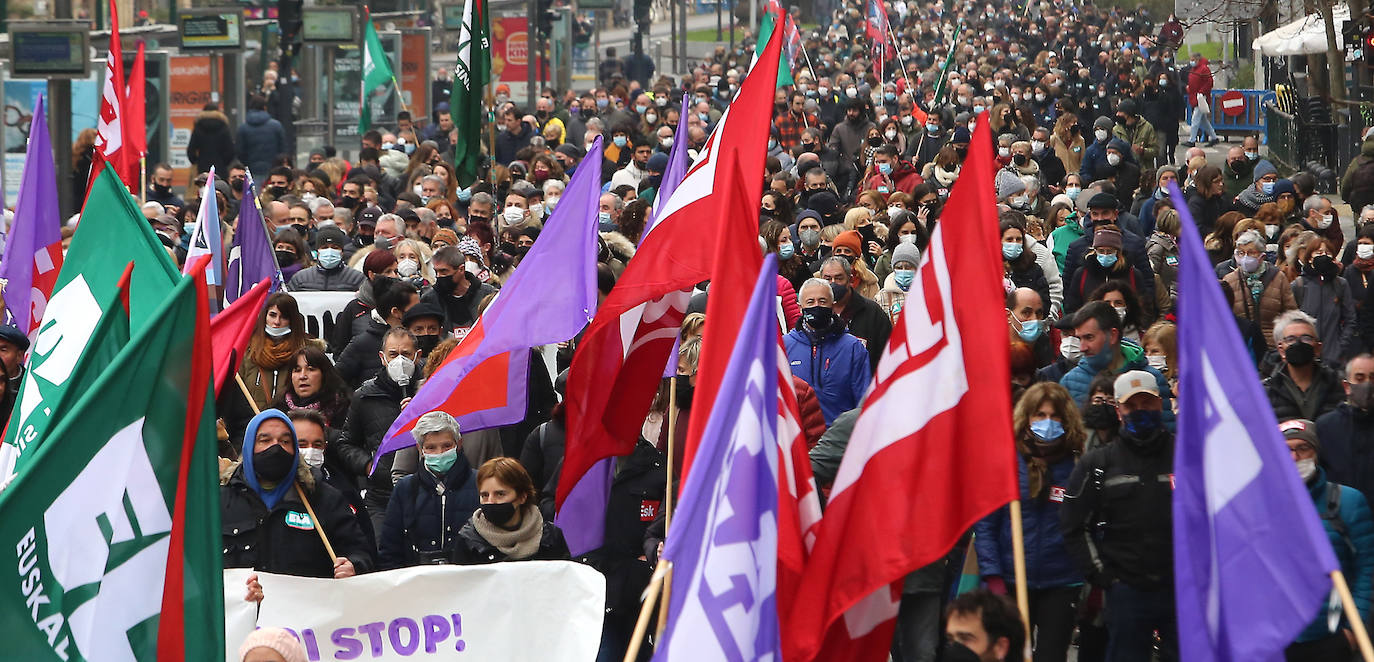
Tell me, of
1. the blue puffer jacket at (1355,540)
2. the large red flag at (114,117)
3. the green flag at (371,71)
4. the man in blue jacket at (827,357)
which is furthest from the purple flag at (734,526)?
the green flag at (371,71)

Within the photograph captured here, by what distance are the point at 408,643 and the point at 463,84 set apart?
25.6 feet

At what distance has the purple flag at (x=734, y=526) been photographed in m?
5.06

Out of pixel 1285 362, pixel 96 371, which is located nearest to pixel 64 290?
pixel 96 371

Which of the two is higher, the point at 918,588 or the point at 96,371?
the point at 96,371

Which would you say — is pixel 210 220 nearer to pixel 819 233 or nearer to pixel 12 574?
pixel 819 233

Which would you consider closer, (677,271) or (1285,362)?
(677,271)

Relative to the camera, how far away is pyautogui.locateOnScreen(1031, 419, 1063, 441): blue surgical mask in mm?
7234

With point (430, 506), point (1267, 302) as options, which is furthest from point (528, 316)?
point (1267, 302)

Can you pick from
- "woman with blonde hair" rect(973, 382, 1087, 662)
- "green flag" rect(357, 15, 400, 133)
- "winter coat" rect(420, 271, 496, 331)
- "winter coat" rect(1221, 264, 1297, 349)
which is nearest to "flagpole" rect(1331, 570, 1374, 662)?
"woman with blonde hair" rect(973, 382, 1087, 662)

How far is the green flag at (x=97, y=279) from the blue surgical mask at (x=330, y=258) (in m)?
4.32

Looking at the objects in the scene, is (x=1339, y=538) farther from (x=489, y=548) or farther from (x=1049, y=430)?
(x=489, y=548)

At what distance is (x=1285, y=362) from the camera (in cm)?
895

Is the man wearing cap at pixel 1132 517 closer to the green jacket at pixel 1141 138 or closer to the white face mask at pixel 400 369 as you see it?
the white face mask at pixel 400 369

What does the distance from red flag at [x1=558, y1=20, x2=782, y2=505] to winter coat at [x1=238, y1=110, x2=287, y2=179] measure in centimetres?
1487
